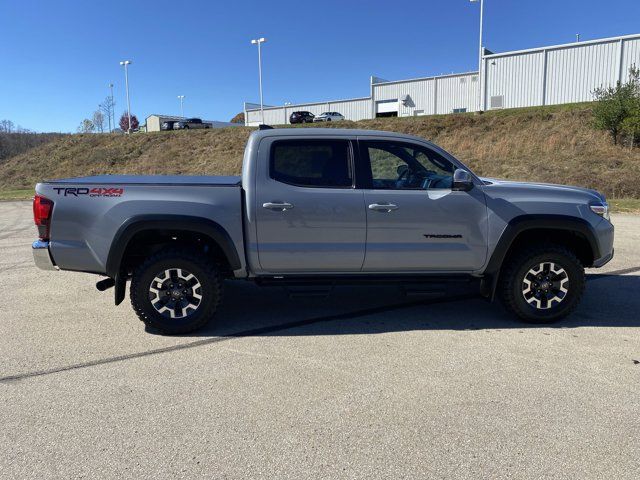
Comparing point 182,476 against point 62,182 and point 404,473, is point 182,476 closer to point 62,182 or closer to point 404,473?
point 404,473

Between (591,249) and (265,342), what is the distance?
11.2 feet

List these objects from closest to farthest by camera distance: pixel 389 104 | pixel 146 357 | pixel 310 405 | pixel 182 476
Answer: pixel 182 476 → pixel 310 405 → pixel 146 357 → pixel 389 104

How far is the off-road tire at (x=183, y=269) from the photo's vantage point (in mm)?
4695

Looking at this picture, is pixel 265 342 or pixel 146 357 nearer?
pixel 146 357

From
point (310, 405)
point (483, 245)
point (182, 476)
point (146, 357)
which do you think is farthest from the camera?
point (483, 245)

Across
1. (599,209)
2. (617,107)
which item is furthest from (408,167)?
(617,107)

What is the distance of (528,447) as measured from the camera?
9.70 ft

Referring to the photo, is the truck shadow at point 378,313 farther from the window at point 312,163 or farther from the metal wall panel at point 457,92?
the metal wall panel at point 457,92

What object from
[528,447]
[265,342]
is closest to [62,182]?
[265,342]

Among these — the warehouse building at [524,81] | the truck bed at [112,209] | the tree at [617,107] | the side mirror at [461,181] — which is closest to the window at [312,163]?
the truck bed at [112,209]

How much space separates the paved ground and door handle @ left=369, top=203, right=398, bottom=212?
118 cm

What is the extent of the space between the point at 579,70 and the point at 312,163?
1740 inches

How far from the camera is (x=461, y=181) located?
4.73 m

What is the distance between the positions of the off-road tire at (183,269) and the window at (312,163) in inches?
43.2
